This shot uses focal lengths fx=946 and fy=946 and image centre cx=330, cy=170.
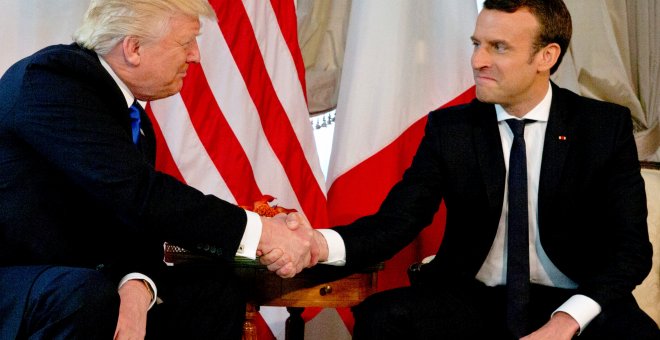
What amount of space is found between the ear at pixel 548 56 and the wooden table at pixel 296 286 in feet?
2.43

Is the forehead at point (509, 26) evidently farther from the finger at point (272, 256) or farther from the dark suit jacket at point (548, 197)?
the finger at point (272, 256)

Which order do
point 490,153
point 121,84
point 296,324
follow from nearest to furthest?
point 121,84
point 490,153
point 296,324

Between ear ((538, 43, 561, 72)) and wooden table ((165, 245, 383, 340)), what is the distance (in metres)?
0.74

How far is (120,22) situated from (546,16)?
1.22 metres

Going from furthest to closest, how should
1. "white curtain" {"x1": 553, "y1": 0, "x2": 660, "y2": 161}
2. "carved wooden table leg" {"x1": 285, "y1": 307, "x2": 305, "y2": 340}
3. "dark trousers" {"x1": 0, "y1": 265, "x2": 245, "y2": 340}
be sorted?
"white curtain" {"x1": 553, "y1": 0, "x2": 660, "y2": 161} → "carved wooden table leg" {"x1": 285, "y1": 307, "x2": 305, "y2": 340} → "dark trousers" {"x1": 0, "y1": 265, "x2": 245, "y2": 340}

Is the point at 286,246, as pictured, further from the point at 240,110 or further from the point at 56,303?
the point at 240,110

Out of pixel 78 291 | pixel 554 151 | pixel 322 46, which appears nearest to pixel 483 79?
pixel 554 151

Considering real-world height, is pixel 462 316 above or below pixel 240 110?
below

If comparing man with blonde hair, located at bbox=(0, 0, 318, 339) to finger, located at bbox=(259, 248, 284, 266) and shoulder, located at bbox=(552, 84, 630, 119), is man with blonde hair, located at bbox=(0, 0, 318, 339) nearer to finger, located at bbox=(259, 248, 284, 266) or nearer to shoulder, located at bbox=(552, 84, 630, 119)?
finger, located at bbox=(259, 248, 284, 266)

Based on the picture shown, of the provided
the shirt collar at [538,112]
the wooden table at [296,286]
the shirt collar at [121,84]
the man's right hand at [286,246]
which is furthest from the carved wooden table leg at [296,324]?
the shirt collar at [121,84]

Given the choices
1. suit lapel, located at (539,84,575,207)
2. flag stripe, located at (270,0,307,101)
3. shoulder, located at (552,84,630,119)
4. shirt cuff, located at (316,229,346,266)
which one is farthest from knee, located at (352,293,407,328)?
flag stripe, located at (270,0,307,101)

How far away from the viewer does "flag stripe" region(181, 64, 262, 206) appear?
3.33 metres

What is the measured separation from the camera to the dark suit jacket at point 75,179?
6.79ft

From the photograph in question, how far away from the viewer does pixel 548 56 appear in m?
2.74
